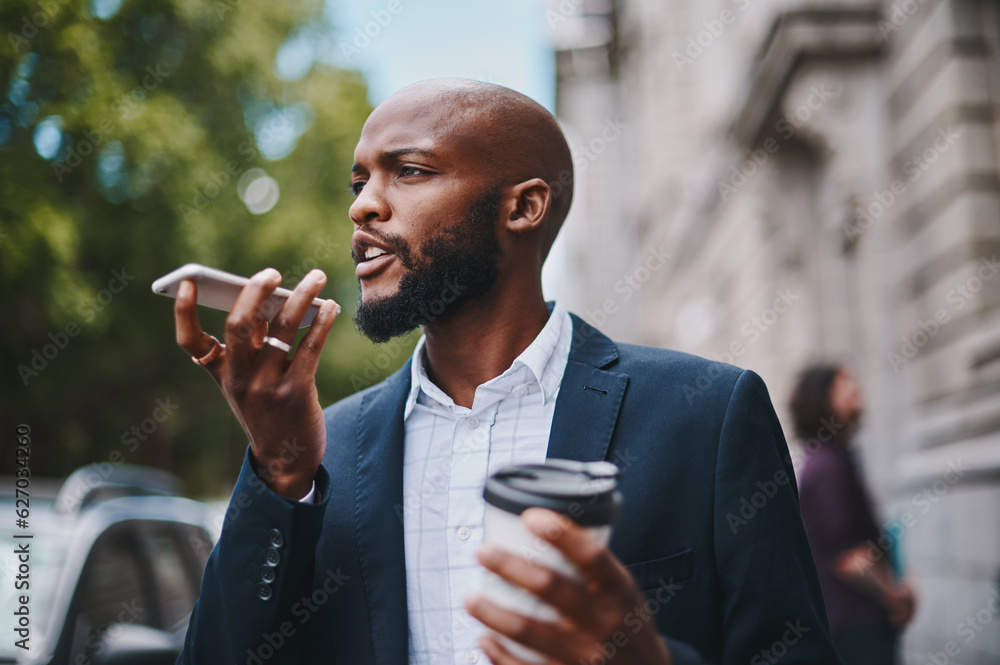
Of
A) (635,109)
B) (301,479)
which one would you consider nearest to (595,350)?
(301,479)

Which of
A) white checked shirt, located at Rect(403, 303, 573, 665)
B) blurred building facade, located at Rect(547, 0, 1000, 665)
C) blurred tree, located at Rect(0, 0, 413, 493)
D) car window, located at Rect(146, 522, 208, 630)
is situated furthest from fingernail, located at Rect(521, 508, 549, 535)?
blurred tree, located at Rect(0, 0, 413, 493)

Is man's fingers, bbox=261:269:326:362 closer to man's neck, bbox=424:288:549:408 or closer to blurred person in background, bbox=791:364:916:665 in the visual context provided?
man's neck, bbox=424:288:549:408

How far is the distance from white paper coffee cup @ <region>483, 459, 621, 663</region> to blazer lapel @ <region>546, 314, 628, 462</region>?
596 mm

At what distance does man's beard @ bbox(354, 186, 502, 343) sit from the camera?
79.5 inches

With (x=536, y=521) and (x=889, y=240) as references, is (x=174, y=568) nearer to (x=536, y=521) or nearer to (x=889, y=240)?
(x=536, y=521)

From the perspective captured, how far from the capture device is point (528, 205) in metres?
2.22

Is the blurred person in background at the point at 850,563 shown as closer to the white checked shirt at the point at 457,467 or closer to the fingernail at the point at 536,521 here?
the white checked shirt at the point at 457,467

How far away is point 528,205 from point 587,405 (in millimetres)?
565

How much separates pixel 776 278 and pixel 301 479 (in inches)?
362

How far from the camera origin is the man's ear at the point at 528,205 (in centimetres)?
217

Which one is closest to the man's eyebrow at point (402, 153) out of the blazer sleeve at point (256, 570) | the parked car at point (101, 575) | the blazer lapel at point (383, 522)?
the blazer lapel at point (383, 522)

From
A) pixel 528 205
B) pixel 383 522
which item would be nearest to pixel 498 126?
pixel 528 205

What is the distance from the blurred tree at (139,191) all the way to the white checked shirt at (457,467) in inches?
388

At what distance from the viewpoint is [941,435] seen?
21.8 ft
